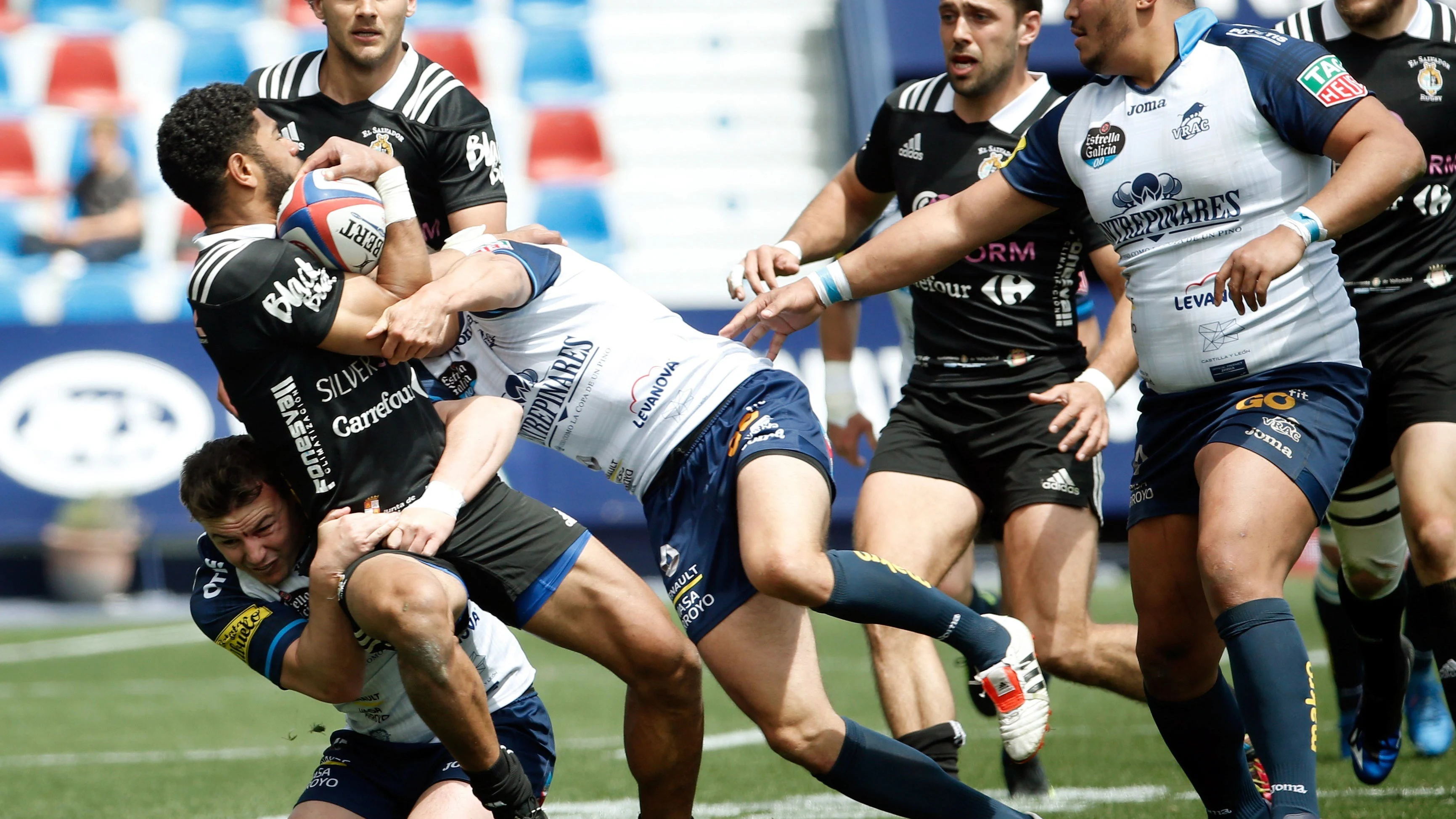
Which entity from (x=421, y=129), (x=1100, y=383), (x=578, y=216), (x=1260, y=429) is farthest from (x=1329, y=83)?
(x=578, y=216)

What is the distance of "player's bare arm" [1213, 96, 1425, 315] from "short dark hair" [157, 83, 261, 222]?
2.45 m

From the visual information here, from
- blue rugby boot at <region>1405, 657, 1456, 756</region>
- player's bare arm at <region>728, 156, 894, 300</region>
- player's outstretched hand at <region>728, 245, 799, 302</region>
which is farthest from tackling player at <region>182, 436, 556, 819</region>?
blue rugby boot at <region>1405, 657, 1456, 756</region>

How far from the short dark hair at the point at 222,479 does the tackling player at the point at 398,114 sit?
1.27m

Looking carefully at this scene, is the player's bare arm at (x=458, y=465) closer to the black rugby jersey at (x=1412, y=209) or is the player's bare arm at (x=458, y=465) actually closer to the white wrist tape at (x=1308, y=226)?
the white wrist tape at (x=1308, y=226)

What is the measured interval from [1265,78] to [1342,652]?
304 cm

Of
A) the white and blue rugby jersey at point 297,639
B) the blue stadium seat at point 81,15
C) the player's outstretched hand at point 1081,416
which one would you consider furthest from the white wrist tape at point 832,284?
the blue stadium seat at point 81,15

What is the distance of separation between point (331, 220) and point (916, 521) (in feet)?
7.24

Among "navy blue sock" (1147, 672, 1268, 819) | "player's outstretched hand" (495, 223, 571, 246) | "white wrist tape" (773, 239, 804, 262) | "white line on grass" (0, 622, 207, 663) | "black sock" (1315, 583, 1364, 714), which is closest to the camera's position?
"navy blue sock" (1147, 672, 1268, 819)

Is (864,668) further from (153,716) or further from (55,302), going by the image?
(55,302)

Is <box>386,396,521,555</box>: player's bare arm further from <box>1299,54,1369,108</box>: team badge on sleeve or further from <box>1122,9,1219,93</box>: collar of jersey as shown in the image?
<box>1299,54,1369,108</box>: team badge on sleeve

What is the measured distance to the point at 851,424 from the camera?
6219mm

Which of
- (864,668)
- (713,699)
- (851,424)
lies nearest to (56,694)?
(713,699)

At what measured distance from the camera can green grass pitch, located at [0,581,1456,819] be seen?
5.39 meters

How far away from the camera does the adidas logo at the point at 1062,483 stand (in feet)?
17.3
